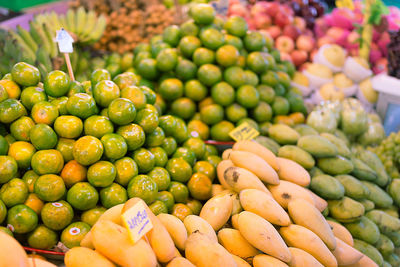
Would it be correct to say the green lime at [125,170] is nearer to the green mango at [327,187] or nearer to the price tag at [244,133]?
the price tag at [244,133]

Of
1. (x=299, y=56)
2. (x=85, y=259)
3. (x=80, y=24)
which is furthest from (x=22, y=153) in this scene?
(x=299, y=56)

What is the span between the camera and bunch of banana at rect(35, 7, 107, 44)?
10.4ft

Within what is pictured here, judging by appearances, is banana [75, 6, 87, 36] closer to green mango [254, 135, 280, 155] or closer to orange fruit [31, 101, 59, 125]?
orange fruit [31, 101, 59, 125]

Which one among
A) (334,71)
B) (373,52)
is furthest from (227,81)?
(373,52)

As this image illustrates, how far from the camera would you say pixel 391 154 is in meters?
2.38

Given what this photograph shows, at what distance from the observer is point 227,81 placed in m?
2.38

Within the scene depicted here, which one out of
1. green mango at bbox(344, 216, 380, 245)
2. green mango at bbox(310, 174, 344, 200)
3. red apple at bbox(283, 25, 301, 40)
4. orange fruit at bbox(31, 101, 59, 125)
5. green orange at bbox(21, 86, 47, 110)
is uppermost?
green orange at bbox(21, 86, 47, 110)

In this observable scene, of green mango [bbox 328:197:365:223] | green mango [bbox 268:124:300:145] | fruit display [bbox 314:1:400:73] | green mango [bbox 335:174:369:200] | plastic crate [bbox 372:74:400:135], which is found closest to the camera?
green mango [bbox 328:197:365:223]

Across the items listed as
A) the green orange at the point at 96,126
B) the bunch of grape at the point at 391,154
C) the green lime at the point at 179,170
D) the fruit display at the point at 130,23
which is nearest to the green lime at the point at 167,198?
the green lime at the point at 179,170

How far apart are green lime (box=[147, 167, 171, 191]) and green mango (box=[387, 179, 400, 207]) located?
1.42 metres

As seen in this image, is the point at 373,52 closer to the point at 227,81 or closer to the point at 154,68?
the point at 227,81

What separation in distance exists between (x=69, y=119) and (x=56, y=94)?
0.19 meters

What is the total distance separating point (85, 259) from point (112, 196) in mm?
423

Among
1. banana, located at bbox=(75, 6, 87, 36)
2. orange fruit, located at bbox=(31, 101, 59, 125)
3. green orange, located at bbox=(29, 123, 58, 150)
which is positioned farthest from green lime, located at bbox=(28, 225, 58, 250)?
banana, located at bbox=(75, 6, 87, 36)
